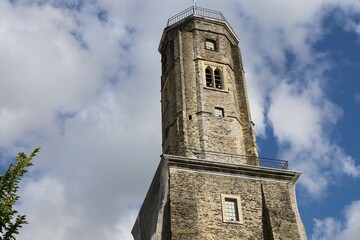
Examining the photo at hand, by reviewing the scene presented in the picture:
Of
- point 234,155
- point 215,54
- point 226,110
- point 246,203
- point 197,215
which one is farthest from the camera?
point 215,54

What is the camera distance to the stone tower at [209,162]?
67.6 feet

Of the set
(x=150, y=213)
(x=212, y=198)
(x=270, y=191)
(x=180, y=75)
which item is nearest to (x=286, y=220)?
(x=270, y=191)

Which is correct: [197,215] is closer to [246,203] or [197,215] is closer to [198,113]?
[246,203]

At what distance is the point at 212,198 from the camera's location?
21328 mm

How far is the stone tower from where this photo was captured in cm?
2061

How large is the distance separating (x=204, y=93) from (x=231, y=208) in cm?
641

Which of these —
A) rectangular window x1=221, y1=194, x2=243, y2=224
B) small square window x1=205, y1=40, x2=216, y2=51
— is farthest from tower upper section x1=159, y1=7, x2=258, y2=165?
rectangular window x1=221, y1=194, x2=243, y2=224

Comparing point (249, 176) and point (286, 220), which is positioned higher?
point (249, 176)

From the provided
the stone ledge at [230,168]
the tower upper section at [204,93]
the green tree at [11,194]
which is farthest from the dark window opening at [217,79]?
the green tree at [11,194]

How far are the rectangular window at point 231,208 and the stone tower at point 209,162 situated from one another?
0.14 feet

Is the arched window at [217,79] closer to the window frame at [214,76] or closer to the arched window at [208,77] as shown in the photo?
the window frame at [214,76]

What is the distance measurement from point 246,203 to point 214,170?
203cm

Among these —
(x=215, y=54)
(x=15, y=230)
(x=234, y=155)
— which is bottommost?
(x=15, y=230)

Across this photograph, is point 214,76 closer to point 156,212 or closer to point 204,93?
point 204,93
